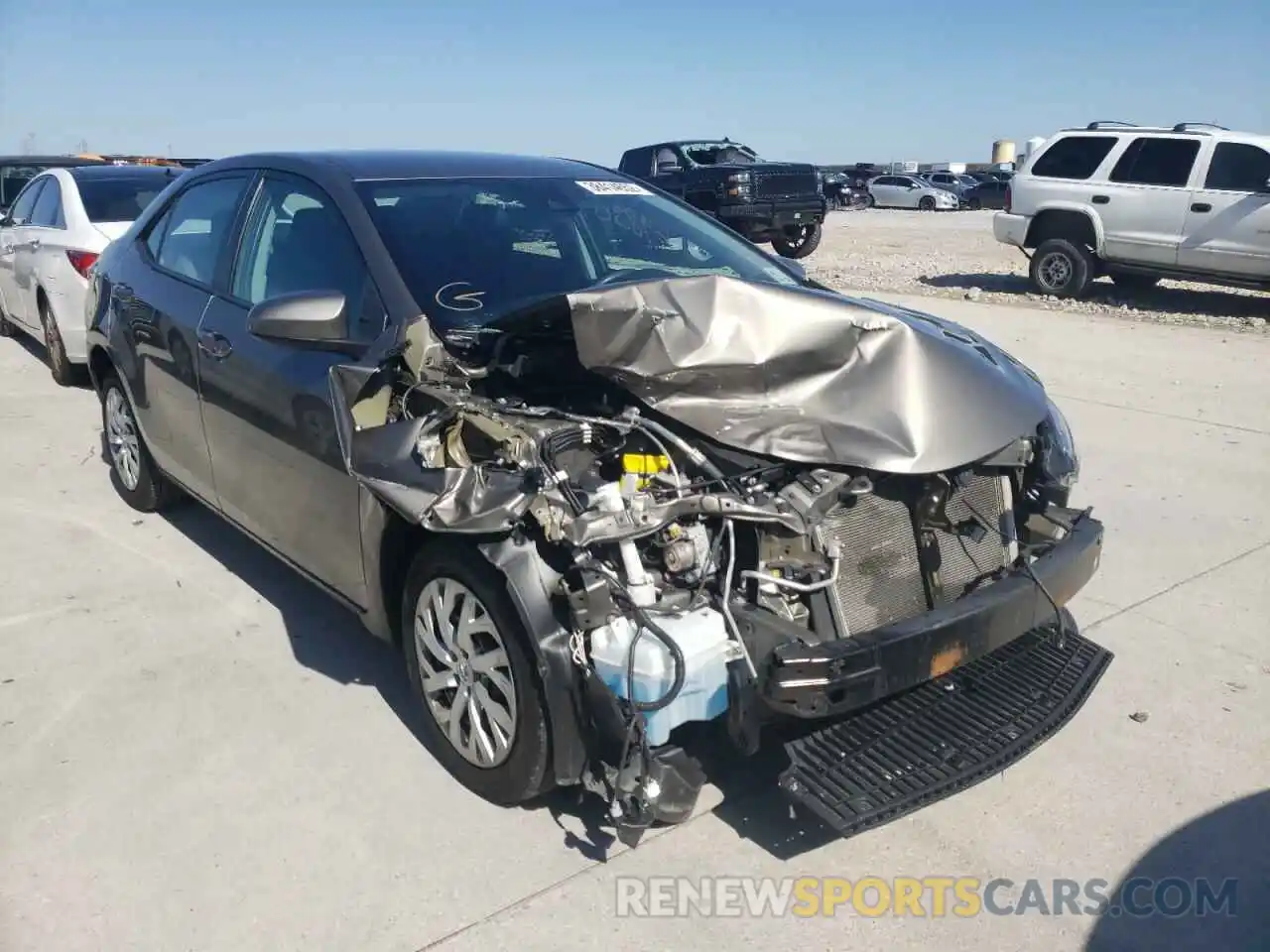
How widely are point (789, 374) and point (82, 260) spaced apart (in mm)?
6847

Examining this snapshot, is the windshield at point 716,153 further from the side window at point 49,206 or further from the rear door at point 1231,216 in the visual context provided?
the side window at point 49,206

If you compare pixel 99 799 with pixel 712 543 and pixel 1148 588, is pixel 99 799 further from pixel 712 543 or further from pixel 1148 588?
pixel 1148 588

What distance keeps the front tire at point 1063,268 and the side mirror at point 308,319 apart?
11.8 metres

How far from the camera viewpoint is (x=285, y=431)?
3686 millimetres

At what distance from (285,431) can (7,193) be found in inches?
414

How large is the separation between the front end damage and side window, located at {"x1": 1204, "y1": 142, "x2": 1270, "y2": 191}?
10370 mm

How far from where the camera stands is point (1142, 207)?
12461 mm

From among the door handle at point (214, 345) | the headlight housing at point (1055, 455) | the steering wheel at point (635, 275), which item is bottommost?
the headlight housing at point (1055, 455)

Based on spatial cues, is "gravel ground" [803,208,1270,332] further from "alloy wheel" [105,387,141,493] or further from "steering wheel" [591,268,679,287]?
"alloy wheel" [105,387,141,493]

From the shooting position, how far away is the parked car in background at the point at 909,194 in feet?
131

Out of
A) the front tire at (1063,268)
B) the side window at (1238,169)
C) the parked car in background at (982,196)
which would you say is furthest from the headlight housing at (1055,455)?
the parked car in background at (982,196)

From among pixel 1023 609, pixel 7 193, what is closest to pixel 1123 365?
pixel 1023 609

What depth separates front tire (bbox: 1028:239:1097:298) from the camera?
13.1m

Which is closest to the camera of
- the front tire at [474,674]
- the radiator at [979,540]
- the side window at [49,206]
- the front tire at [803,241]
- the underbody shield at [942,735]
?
the underbody shield at [942,735]
